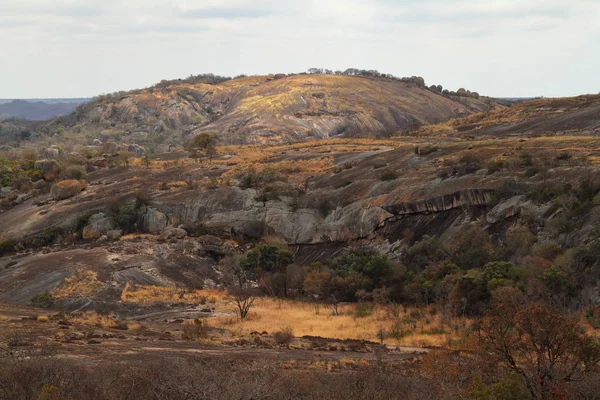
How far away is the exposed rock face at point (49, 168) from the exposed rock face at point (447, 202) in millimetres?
46188

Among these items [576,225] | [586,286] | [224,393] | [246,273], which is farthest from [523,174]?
[224,393]

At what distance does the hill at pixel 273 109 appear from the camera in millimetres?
121625

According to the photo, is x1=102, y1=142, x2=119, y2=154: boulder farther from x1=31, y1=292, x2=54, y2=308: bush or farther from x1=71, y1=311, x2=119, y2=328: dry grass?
x1=71, y1=311, x2=119, y2=328: dry grass

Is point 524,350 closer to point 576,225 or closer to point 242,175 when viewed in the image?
point 576,225

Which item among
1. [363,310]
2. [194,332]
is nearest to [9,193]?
[194,332]

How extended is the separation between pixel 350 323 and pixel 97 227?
30.4m

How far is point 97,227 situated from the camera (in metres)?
51.5

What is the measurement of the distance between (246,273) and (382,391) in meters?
30.6

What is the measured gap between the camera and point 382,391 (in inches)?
512

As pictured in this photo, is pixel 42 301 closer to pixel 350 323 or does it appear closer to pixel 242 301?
pixel 242 301

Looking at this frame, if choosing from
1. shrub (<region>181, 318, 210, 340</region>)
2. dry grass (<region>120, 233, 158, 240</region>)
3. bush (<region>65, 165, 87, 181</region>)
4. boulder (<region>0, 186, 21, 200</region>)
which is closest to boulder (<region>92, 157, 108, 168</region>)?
bush (<region>65, 165, 87, 181</region>)

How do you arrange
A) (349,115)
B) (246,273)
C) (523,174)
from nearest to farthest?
(523,174) → (246,273) → (349,115)

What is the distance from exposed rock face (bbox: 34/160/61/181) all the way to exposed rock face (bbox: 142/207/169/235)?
950 inches

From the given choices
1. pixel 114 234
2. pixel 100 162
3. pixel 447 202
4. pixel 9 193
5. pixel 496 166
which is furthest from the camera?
pixel 100 162
